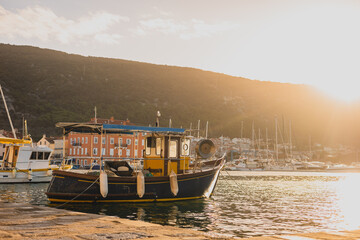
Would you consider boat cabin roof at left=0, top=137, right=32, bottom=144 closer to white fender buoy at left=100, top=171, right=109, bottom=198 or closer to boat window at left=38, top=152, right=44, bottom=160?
boat window at left=38, top=152, right=44, bottom=160

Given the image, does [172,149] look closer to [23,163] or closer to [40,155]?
[40,155]

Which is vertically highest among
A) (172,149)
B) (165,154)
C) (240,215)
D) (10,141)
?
(10,141)

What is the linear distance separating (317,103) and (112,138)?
143054mm

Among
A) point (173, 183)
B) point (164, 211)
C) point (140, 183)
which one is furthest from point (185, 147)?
point (164, 211)

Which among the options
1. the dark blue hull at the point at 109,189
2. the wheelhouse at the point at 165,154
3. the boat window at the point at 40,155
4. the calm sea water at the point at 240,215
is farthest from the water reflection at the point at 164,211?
the boat window at the point at 40,155

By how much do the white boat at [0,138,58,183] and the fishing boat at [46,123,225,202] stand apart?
1942 centimetres

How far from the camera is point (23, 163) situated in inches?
1510

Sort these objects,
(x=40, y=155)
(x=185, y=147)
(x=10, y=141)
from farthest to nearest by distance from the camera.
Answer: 1. (x=40, y=155)
2. (x=10, y=141)
3. (x=185, y=147)

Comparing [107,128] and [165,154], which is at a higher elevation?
[107,128]

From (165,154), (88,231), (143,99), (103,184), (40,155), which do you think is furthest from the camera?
(143,99)

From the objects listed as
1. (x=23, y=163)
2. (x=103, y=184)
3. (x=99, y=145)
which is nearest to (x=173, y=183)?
(x=103, y=184)

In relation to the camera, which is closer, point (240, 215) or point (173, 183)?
point (240, 215)

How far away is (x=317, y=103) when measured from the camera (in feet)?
635

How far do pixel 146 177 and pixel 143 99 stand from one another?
140 meters
